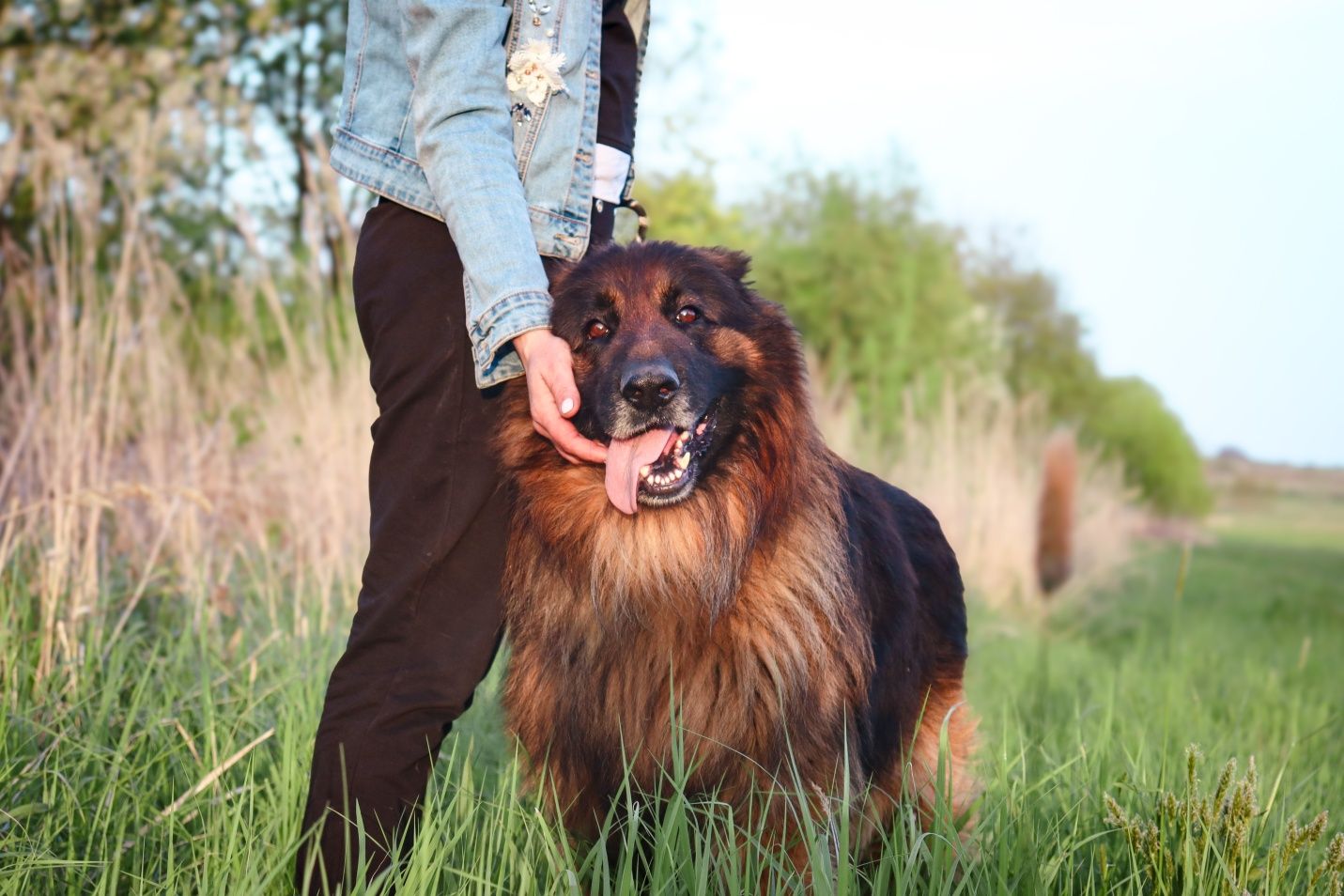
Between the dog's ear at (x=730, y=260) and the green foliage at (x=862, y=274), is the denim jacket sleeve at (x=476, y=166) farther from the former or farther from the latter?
the green foliage at (x=862, y=274)

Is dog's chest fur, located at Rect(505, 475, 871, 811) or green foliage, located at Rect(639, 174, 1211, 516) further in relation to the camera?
green foliage, located at Rect(639, 174, 1211, 516)

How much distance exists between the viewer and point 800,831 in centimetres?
243

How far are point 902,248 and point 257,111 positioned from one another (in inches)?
444

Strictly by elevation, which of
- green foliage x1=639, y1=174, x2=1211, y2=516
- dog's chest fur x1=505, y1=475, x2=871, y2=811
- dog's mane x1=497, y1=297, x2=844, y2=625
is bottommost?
dog's chest fur x1=505, y1=475, x2=871, y2=811

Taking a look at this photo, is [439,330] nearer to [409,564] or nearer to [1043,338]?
[409,564]

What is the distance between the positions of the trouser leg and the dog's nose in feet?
1.12

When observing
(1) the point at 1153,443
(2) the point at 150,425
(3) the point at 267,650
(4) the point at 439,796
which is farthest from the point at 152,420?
(1) the point at 1153,443

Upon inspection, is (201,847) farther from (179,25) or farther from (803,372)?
(179,25)

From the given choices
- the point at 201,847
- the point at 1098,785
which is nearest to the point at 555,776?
the point at 201,847

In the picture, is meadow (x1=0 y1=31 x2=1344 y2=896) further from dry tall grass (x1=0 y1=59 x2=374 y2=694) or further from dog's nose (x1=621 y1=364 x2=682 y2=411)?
dog's nose (x1=621 y1=364 x2=682 y2=411)

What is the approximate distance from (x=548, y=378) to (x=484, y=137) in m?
0.52

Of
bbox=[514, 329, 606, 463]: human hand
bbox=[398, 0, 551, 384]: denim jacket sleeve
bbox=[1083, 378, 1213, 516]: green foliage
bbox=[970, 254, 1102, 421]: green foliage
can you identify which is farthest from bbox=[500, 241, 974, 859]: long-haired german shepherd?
bbox=[1083, 378, 1213, 516]: green foliage

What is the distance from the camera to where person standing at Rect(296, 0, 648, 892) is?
2379 millimetres

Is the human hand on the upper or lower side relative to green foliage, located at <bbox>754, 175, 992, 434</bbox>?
lower
